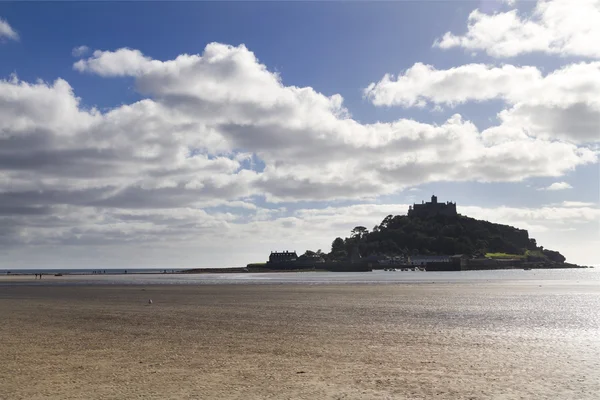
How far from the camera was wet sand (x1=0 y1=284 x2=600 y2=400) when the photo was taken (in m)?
14.4

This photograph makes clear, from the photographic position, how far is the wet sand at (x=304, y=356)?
14398mm

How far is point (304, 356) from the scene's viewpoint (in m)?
19.3

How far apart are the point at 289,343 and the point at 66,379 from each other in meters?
9.02

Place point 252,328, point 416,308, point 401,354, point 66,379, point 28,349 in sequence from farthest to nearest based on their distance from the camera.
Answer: point 416,308 → point 252,328 → point 28,349 → point 401,354 → point 66,379

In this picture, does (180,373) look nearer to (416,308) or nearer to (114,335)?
(114,335)

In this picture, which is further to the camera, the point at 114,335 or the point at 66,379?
the point at 114,335

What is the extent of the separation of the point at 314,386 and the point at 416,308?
24622 mm

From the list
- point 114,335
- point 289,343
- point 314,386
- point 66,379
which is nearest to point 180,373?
point 66,379

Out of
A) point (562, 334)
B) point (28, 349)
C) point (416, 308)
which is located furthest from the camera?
point (416, 308)

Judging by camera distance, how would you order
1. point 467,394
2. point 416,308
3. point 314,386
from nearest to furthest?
1. point 467,394
2. point 314,386
3. point 416,308

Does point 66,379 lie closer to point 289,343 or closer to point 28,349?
point 28,349

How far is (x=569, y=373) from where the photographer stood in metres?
16.1

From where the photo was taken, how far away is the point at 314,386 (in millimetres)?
14758

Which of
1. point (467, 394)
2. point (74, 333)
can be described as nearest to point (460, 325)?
point (467, 394)
